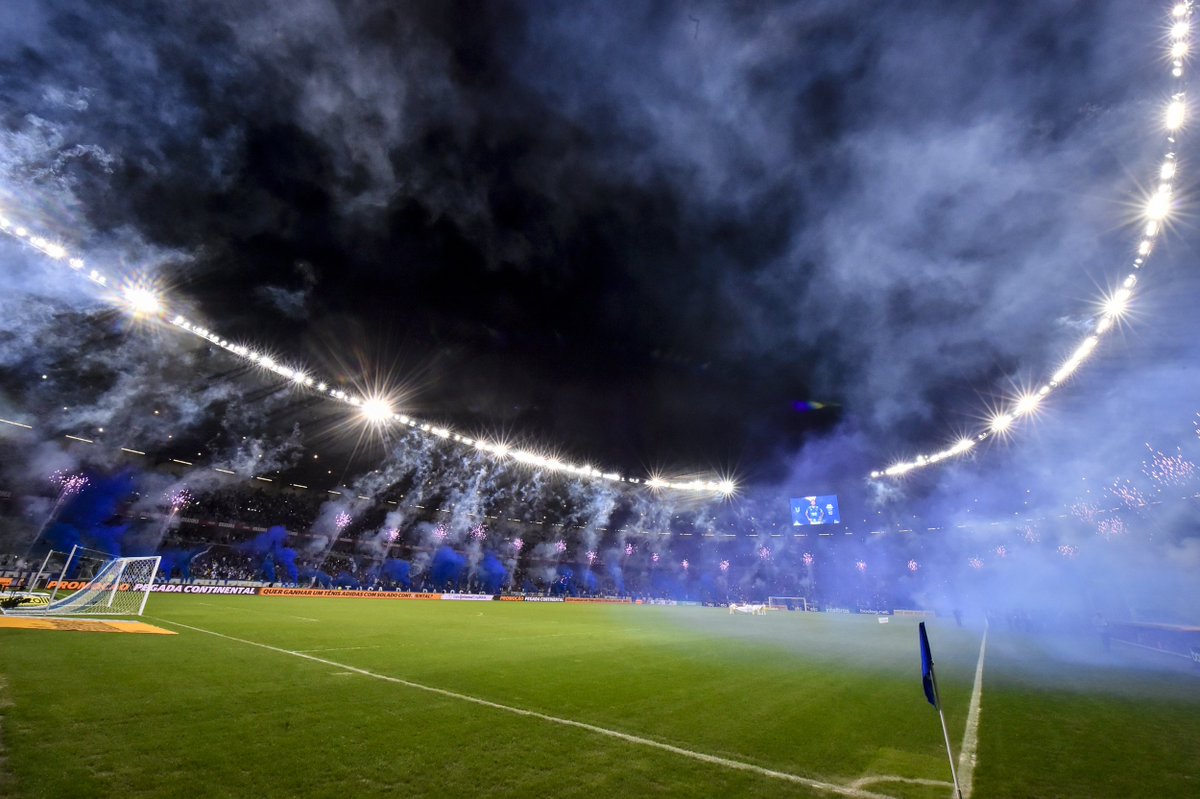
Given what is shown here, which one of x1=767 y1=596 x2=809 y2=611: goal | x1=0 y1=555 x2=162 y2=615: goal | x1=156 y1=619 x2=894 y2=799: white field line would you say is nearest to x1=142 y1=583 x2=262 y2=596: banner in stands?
x1=0 y1=555 x2=162 y2=615: goal

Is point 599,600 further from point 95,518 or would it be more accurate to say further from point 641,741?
point 641,741

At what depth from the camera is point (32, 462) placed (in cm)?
3700

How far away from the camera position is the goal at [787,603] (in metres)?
64.2

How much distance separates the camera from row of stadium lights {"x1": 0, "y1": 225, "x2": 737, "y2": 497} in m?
22.6

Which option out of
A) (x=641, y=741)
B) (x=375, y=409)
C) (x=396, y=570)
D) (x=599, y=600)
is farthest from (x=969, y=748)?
(x=396, y=570)

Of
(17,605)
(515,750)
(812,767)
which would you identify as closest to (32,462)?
(17,605)

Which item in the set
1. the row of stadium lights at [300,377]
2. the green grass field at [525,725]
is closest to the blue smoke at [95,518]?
the row of stadium lights at [300,377]

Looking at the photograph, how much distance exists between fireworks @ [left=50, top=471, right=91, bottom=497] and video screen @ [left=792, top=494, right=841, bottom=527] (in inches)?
2651

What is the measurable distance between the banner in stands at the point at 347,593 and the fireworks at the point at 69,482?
18.7 metres

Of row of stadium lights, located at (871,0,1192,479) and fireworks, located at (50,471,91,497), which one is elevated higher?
row of stadium lights, located at (871,0,1192,479)

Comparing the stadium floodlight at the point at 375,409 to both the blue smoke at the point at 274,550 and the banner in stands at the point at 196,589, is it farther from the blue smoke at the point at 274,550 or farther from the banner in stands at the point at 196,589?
the blue smoke at the point at 274,550

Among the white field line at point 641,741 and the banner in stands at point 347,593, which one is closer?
the white field line at point 641,741

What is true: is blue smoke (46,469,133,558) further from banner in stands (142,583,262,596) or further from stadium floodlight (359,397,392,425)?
stadium floodlight (359,397,392,425)

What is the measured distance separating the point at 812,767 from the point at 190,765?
7088mm
